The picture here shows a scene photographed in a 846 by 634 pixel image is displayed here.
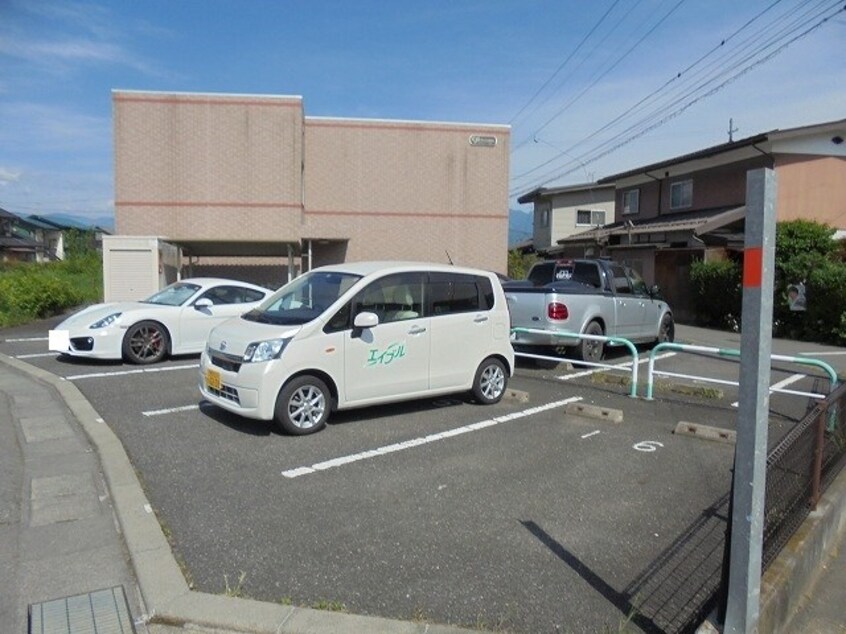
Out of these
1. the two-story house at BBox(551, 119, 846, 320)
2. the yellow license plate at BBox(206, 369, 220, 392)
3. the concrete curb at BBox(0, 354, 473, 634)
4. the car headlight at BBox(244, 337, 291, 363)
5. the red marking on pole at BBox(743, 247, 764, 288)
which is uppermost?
the two-story house at BBox(551, 119, 846, 320)

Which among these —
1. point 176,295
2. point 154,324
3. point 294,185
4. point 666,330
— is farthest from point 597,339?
point 294,185

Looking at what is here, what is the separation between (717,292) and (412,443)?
49.9 feet

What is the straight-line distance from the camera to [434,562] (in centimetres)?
373

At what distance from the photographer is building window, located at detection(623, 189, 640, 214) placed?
88.4 ft

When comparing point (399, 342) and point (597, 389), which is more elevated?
point (399, 342)

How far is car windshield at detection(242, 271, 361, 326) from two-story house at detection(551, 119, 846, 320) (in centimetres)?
1161

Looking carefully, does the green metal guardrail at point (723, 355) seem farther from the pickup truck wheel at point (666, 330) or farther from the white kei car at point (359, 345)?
the pickup truck wheel at point (666, 330)

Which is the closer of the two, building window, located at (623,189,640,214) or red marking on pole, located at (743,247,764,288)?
red marking on pole, located at (743,247,764,288)

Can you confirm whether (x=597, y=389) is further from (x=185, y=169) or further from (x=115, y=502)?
(x=185, y=169)

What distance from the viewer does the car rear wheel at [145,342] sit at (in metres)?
9.90

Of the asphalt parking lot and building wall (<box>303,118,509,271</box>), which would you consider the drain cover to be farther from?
building wall (<box>303,118,509,271</box>)

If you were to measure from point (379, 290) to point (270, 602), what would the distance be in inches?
155

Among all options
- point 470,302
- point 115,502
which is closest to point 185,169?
point 470,302

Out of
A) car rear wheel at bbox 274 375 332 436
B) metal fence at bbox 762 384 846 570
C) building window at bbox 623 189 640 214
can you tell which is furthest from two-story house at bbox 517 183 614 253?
metal fence at bbox 762 384 846 570
